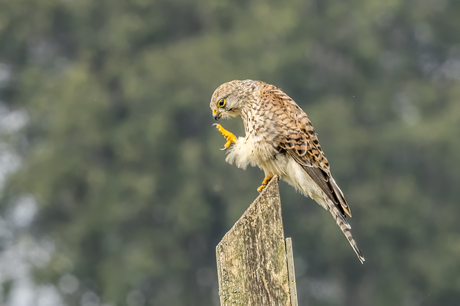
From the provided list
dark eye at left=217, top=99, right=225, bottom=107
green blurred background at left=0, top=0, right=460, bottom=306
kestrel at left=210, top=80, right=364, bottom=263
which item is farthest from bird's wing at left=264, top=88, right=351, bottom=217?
green blurred background at left=0, top=0, right=460, bottom=306

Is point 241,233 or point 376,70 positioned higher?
point 376,70

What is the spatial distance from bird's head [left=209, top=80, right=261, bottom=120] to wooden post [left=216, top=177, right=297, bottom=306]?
2.07m

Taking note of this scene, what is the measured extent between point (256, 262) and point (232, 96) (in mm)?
2209

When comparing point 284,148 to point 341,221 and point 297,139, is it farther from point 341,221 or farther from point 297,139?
point 341,221

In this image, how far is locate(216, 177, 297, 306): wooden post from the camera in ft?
9.01

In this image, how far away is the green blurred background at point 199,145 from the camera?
824 inches

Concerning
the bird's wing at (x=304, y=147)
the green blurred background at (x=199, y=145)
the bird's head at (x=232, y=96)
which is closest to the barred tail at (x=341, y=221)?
the bird's wing at (x=304, y=147)

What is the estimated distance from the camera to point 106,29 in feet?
83.5

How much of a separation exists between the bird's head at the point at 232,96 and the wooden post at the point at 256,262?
2.07 m

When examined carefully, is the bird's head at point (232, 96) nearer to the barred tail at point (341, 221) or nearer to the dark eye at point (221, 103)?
the dark eye at point (221, 103)

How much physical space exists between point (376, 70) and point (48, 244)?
12.1 metres

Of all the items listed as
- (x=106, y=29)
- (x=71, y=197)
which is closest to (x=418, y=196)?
(x=71, y=197)

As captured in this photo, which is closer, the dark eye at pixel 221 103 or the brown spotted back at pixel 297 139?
the brown spotted back at pixel 297 139

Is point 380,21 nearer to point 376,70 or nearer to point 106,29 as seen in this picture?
point 376,70
